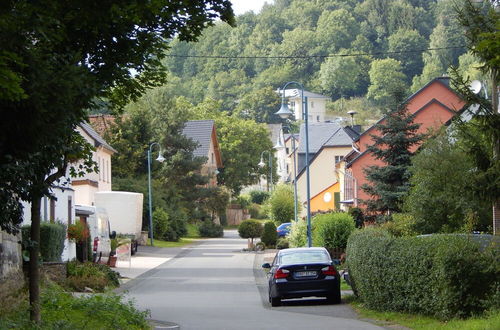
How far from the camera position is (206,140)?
3834 inches

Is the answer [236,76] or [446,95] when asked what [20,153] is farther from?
[236,76]

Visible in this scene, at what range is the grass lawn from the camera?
13.6m

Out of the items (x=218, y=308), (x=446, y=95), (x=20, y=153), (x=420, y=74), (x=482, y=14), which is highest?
(x=420, y=74)

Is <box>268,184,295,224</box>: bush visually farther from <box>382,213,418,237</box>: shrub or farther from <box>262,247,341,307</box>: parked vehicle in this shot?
<box>262,247,341,307</box>: parked vehicle

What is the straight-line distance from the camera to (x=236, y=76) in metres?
187

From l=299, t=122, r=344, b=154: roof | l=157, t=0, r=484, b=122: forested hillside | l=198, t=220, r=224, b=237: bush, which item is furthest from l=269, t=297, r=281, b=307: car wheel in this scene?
l=157, t=0, r=484, b=122: forested hillside

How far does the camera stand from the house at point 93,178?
51.8m

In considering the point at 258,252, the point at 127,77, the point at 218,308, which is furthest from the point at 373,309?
the point at 258,252

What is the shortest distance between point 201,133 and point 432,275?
3261 inches

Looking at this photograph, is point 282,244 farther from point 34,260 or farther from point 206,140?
point 34,260

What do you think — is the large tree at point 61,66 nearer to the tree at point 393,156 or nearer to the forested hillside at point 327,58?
the tree at point 393,156

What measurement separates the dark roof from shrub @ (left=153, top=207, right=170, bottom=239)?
2926 centimetres

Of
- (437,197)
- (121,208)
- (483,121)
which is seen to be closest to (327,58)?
(121,208)

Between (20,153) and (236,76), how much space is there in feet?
580
